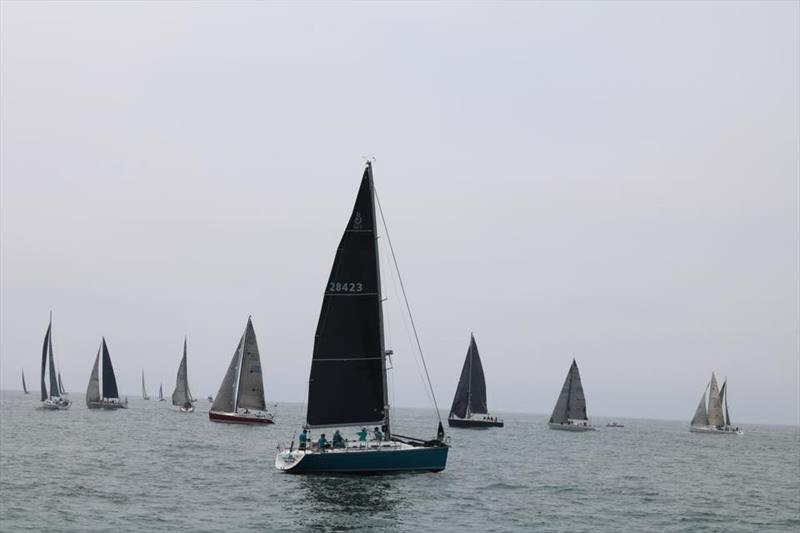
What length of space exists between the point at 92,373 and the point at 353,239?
9710cm

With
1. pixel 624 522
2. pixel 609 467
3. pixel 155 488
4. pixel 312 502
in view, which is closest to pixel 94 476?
pixel 155 488

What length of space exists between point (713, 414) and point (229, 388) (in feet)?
267

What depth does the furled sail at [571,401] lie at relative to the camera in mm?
116062

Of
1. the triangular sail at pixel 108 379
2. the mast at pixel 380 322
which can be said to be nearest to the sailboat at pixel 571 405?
the triangular sail at pixel 108 379

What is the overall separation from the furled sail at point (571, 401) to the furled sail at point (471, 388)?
13748 mm

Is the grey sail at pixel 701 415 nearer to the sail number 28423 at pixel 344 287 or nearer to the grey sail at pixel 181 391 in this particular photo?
the grey sail at pixel 181 391

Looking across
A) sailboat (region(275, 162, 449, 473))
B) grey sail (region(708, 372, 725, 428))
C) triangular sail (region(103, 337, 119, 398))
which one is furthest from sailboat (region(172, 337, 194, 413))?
sailboat (region(275, 162, 449, 473))

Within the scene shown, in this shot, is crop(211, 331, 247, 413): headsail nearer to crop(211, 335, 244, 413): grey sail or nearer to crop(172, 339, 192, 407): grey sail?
crop(211, 335, 244, 413): grey sail

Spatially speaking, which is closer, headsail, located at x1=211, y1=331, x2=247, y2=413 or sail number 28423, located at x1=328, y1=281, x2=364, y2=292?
sail number 28423, located at x1=328, y1=281, x2=364, y2=292

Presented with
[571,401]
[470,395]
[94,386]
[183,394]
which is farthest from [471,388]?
[94,386]

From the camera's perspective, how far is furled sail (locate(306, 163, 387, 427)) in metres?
43.6

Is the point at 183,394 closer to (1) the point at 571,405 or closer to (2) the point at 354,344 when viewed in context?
(1) the point at 571,405

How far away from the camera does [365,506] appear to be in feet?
118

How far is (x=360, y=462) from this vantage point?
40938mm
